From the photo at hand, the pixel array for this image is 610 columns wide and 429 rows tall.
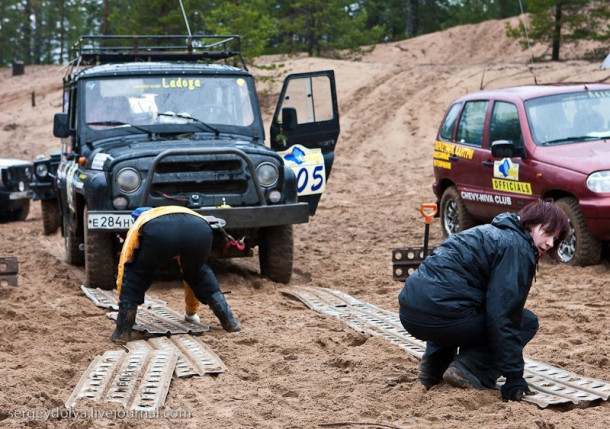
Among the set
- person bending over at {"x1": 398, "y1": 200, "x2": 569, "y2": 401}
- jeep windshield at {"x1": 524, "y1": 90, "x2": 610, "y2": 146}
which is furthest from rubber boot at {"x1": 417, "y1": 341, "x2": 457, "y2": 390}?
jeep windshield at {"x1": 524, "y1": 90, "x2": 610, "y2": 146}

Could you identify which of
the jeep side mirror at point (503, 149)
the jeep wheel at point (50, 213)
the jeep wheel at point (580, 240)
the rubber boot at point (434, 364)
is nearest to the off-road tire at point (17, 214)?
the jeep wheel at point (50, 213)

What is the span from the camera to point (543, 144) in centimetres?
1128

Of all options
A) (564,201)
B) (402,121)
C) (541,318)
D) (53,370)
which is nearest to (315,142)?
(564,201)

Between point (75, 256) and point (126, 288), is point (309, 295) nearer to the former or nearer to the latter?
point (126, 288)

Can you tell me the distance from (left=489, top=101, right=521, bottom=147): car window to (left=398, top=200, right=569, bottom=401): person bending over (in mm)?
5923

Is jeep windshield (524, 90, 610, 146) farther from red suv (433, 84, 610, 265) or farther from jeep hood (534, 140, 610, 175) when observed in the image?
jeep hood (534, 140, 610, 175)

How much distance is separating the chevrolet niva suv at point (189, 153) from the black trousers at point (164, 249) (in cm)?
159

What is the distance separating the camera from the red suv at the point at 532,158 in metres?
10.5

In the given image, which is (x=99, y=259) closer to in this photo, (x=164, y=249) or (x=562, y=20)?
(x=164, y=249)

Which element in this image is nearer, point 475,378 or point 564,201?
point 475,378

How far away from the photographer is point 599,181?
34.0 ft

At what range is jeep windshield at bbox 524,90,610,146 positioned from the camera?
445 inches

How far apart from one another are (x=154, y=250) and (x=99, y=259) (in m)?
2.69

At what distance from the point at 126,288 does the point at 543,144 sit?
538 cm
